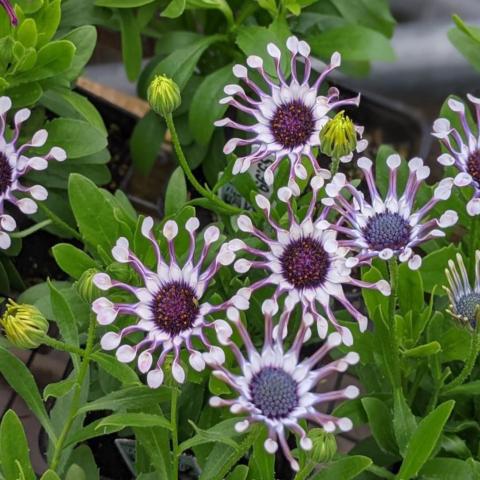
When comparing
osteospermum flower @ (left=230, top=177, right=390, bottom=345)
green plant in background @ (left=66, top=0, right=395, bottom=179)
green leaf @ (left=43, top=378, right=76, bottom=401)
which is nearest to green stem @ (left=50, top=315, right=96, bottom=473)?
green leaf @ (left=43, top=378, right=76, bottom=401)

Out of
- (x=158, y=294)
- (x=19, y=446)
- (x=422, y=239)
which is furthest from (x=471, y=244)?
(x=19, y=446)

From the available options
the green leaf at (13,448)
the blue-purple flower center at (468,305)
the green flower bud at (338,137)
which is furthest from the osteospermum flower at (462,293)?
the green leaf at (13,448)

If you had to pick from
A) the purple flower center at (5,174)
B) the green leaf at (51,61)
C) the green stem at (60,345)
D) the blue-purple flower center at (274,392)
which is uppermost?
the green leaf at (51,61)

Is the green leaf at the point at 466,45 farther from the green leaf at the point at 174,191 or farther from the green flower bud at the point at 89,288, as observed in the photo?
the green flower bud at the point at 89,288

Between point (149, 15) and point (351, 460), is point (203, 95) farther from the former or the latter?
point (351, 460)

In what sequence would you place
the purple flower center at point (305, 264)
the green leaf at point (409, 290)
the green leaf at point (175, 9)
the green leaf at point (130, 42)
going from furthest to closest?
the green leaf at point (130, 42), the green leaf at point (175, 9), the green leaf at point (409, 290), the purple flower center at point (305, 264)

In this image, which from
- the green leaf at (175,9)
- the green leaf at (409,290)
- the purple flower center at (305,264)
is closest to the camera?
the purple flower center at (305,264)

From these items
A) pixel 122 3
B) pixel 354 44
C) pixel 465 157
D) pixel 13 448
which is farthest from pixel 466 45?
pixel 13 448
